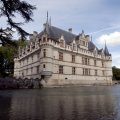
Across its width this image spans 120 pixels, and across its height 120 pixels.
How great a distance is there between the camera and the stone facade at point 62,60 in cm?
4628

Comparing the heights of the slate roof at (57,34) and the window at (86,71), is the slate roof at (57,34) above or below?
above

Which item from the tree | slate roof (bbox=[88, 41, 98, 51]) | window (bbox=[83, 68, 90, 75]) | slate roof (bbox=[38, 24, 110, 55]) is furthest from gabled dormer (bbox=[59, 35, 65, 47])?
the tree

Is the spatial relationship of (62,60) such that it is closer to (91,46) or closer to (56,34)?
(56,34)

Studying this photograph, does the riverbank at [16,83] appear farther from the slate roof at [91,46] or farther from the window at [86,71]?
the slate roof at [91,46]

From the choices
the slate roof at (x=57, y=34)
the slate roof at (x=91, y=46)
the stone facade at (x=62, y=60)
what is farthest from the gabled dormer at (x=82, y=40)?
the slate roof at (x=91, y=46)

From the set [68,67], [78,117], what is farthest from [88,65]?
[78,117]

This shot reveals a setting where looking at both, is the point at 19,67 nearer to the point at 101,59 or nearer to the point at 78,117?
the point at 101,59

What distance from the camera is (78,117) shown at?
9.59 m

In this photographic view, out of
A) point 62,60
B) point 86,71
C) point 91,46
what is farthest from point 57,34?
point 91,46

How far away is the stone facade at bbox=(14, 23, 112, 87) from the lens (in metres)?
46.3

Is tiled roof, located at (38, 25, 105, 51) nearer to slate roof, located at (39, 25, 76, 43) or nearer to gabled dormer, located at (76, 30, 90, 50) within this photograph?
slate roof, located at (39, 25, 76, 43)

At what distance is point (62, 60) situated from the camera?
5044 cm

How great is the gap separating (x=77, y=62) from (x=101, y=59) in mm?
12479

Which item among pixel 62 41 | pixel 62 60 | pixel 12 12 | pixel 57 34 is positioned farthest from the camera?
pixel 57 34
